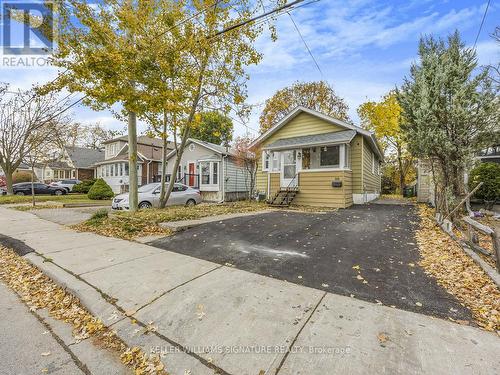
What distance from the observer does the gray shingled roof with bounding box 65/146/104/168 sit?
34.5 m

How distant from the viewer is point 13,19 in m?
7.95

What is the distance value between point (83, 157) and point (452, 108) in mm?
42882

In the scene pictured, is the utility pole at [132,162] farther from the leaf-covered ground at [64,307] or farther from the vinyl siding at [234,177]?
the vinyl siding at [234,177]

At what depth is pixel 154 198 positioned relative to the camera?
12.4 metres

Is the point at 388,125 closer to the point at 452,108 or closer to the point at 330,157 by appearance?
the point at 330,157

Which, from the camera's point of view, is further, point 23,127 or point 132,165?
point 23,127

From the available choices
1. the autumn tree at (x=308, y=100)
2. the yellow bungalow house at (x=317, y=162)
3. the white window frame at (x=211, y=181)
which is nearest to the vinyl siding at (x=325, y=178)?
the yellow bungalow house at (x=317, y=162)

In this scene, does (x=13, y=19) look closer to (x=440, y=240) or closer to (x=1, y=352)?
(x=1, y=352)

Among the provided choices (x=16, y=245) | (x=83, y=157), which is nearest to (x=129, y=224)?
(x=16, y=245)

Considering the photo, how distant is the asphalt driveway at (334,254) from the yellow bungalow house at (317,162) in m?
3.90

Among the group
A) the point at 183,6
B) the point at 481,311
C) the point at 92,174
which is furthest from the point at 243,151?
the point at 92,174

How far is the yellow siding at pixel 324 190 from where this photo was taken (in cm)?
1115

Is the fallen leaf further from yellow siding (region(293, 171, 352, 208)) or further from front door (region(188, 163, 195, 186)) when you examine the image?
front door (region(188, 163, 195, 186))

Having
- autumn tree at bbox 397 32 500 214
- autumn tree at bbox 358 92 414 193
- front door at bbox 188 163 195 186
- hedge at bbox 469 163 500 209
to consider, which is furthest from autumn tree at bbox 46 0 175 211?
autumn tree at bbox 358 92 414 193
